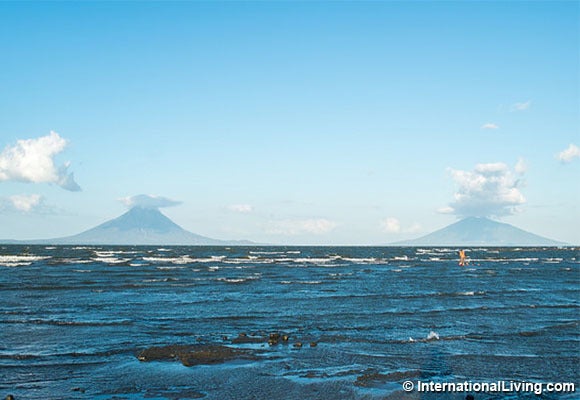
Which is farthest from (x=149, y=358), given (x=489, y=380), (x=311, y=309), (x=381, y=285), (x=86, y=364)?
(x=381, y=285)

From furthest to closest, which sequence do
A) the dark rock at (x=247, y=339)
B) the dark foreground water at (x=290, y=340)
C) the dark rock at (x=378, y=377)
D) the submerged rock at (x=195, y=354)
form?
the dark rock at (x=247, y=339), the submerged rock at (x=195, y=354), the dark rock at (x=378, y=377), the dark foreground water at (x=290, y=340)

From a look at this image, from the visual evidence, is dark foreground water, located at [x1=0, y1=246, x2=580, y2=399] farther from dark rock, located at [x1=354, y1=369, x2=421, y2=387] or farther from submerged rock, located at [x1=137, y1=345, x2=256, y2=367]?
submerged rock, located at [x1=137, y1=345, x2=256, y2=367]

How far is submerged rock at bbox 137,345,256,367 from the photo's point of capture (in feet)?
54.1

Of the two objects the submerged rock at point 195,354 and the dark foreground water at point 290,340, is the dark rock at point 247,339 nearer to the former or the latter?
the dark foreground water at point 290,340

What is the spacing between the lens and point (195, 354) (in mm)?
17062

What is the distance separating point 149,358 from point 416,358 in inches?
349

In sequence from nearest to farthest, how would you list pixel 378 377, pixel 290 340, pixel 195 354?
pixel 378 377
pixel 195 354
pixel 290 340

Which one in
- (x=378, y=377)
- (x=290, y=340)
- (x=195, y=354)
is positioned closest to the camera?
(x=378, y=377)

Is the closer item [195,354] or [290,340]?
[195,354]

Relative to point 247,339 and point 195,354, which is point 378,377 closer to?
point 195,354

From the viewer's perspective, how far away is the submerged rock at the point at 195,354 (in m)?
16.5

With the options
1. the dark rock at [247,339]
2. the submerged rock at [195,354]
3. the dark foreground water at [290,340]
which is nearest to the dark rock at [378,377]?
the dark foreground water at [290,340]

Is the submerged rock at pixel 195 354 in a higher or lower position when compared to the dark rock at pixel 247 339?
lower

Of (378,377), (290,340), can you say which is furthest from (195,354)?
(378,377)
